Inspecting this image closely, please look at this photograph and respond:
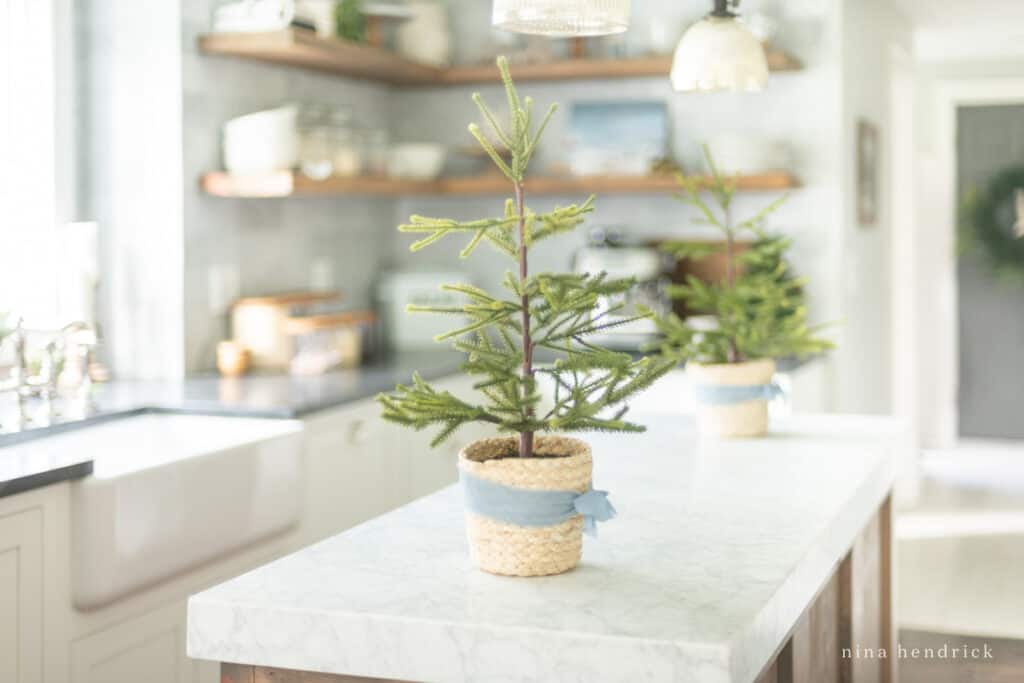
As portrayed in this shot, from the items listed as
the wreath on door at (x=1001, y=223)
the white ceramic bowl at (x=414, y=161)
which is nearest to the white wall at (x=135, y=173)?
the white ceramic bowl at (x=414, y=161)

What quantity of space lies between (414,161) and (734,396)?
99.8 inches

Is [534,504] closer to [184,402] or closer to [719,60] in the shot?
[719,60]

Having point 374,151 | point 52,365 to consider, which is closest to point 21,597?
point 52,365

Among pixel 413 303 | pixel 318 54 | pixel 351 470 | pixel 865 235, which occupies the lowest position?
pixel 351 470

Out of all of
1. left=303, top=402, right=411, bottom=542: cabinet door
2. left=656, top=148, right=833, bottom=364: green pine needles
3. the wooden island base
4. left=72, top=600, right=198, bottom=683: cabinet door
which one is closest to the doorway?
left=303, top=402, right=411, bottom=542: cabinet door

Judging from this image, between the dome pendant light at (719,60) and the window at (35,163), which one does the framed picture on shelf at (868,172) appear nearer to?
the dome pendant light at (719,60)

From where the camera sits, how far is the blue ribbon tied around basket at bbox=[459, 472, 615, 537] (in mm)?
1775

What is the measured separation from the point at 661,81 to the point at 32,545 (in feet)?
10.9

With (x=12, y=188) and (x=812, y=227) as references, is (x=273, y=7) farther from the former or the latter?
(x=812, y=227)

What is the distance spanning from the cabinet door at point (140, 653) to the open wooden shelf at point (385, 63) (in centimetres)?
186

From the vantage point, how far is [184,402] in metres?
3.56

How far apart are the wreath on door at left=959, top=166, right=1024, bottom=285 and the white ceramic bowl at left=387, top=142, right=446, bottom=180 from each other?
4.58 m

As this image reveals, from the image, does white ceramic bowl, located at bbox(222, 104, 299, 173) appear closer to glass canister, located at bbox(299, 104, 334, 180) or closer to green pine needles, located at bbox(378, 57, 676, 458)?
glass canister, located at bbox(299, 104, 334, 180)

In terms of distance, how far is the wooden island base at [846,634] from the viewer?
1.71 m
